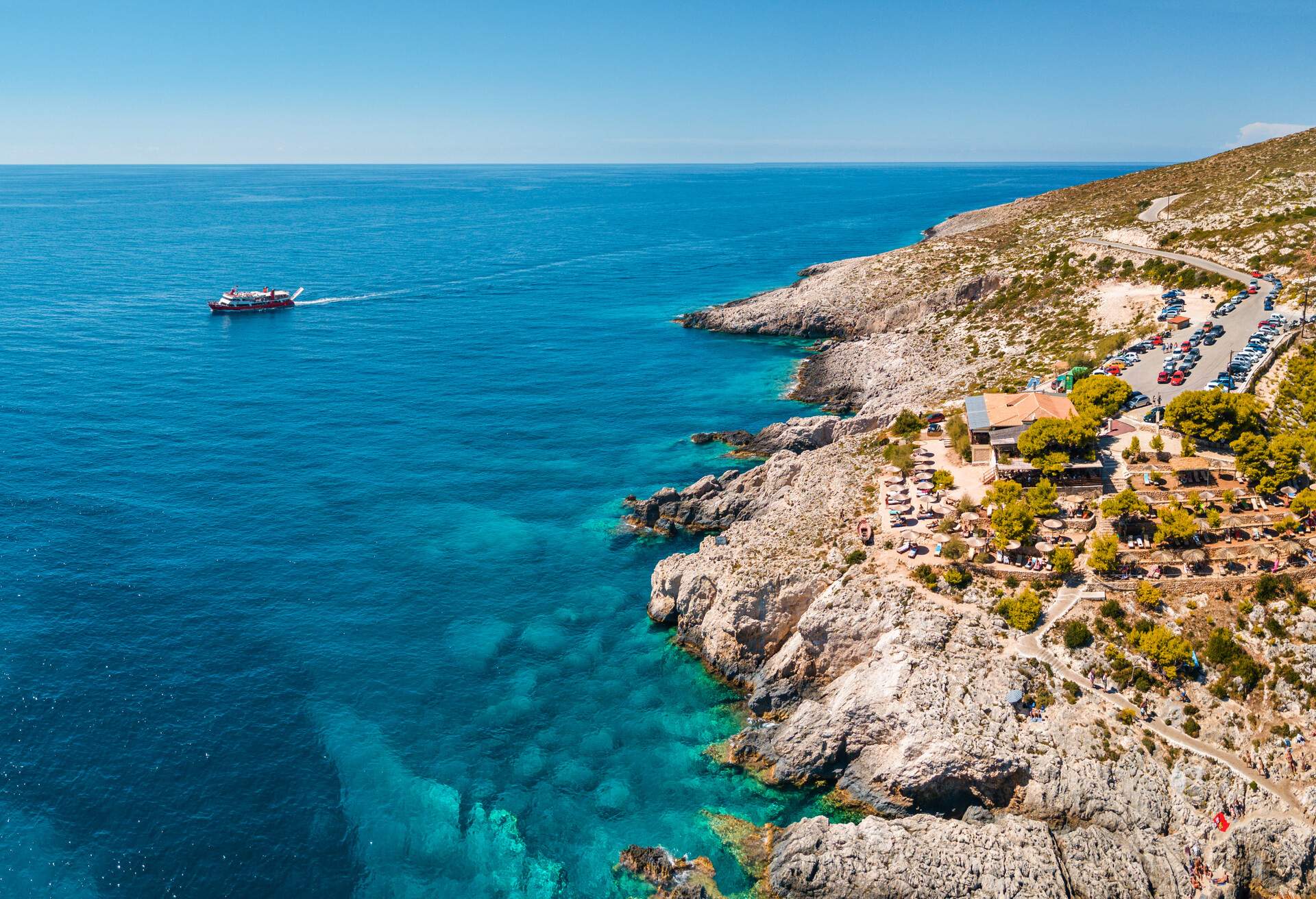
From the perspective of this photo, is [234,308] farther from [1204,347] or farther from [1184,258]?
[1184,258]

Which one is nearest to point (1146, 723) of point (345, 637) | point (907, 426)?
point (907, 426)

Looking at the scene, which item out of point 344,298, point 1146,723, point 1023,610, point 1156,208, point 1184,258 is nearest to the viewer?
point 1146,723

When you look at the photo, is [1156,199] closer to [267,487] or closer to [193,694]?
[267,487]

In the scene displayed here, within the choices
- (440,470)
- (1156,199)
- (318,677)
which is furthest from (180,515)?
(1156,199)

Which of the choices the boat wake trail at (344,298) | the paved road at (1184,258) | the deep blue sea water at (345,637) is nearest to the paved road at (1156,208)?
the paved road at (1184,258)

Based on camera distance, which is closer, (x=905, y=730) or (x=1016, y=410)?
(x=905, y=730)

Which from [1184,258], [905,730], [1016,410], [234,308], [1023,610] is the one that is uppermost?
[1184,258]

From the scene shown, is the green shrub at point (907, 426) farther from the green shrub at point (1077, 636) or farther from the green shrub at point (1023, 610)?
the green shrub at point (1077, 636)
